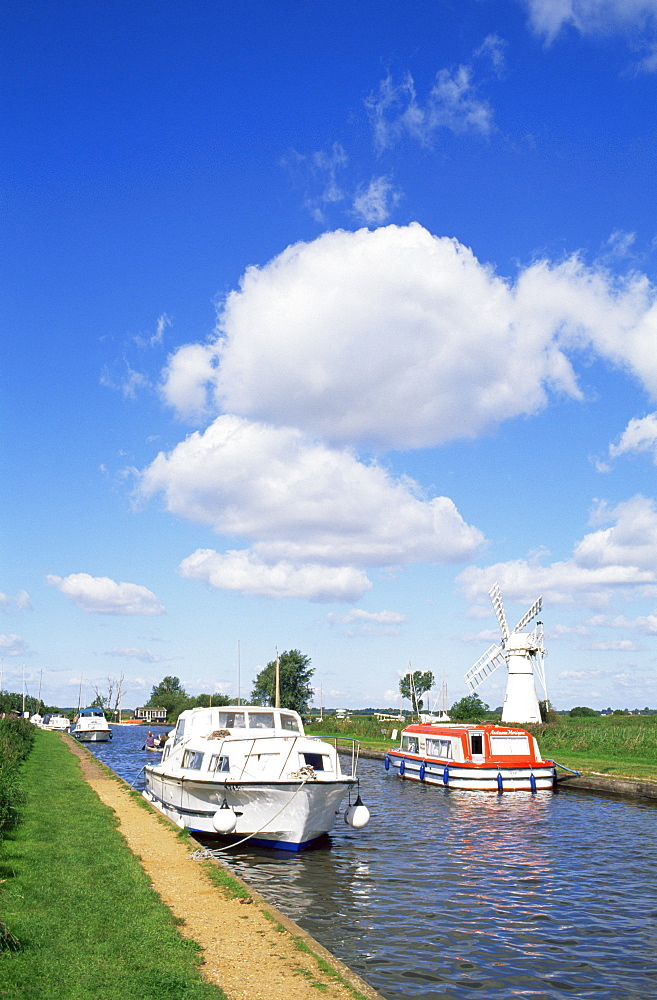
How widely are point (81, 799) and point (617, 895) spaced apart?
59.0 ft

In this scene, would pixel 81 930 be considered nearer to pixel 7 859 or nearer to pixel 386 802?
pixel 7 859

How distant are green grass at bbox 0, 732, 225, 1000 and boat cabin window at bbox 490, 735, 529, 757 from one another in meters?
26.6

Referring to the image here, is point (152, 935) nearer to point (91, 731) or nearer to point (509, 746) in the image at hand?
point (509, 746)

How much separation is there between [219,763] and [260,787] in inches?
109

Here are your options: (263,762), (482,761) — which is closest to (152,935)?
(263,762)

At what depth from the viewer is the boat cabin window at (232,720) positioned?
29688 mm

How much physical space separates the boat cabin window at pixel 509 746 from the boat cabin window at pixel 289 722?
1562cm

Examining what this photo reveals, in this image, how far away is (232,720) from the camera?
1182 inches

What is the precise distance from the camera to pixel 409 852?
24.2 meters

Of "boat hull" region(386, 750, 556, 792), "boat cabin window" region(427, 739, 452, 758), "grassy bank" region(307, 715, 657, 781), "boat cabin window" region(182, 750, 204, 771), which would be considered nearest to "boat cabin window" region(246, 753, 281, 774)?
"boat cabin window" region(182, 750, 204, 771)

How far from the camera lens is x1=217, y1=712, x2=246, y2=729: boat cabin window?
29688 mm

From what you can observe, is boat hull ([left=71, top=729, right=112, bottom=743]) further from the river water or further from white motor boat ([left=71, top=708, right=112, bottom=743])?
the river water

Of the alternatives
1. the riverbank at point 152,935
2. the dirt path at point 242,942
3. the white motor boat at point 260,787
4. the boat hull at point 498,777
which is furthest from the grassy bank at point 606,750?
the riverbank at point 152,935

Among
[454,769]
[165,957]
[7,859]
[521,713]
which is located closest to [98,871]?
[7,859]
